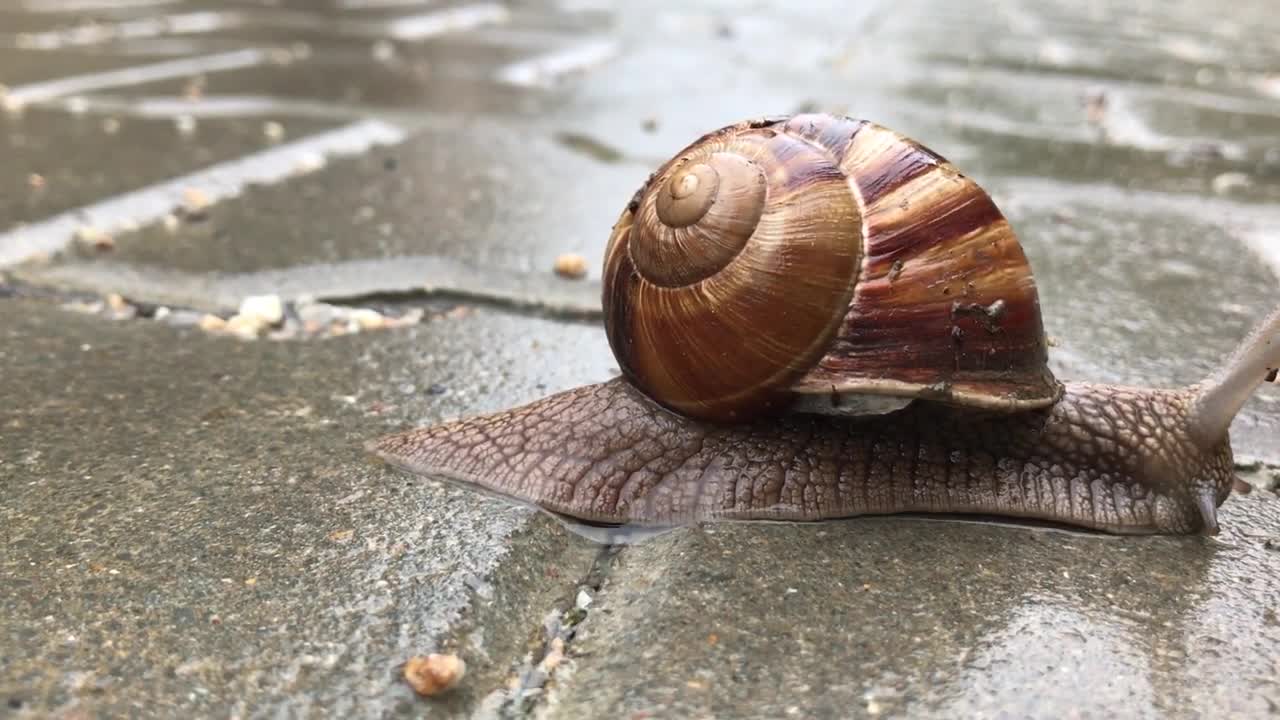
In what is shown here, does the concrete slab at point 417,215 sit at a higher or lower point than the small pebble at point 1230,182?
lower

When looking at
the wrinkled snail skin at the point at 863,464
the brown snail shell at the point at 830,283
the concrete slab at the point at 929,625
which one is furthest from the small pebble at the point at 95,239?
the concrete slab at the point at 929,625

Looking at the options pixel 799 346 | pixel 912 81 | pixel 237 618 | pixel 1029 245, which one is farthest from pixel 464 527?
pixel 912 81

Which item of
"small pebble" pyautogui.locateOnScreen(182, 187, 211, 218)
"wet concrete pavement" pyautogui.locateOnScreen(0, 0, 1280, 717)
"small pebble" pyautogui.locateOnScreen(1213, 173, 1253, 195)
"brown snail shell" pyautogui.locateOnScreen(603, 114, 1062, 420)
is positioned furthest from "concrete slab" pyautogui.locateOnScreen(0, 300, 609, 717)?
"small pebble" pyautogui.locateOnScreen(1213, 173, 1253, 195)

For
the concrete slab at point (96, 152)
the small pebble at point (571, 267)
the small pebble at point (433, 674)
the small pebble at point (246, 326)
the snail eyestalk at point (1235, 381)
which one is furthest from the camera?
the concrete slab at point (96, 152)

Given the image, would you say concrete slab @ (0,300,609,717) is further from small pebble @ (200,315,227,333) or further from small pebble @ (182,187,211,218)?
small pebble @ (182,187,211,218)

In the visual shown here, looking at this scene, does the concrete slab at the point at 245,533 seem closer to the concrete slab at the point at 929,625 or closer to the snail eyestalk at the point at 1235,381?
the concrete slab at the point at 929,625

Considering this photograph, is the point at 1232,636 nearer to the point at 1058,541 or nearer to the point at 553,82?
the point at 1058,541
